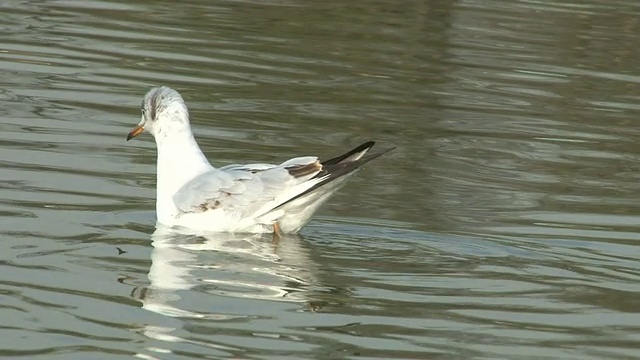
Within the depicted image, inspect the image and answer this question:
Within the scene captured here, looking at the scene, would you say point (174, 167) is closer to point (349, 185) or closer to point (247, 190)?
point (247, 190)

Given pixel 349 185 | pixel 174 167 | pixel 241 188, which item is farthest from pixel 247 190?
pixel 349 185

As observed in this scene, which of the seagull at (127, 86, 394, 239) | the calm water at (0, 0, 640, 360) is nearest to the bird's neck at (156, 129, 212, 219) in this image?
the seagull at (127, 86, 394, 239)

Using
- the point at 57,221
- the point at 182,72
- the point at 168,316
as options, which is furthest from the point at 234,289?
the point at 182,72

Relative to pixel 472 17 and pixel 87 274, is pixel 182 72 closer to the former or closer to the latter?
pixel 472 17

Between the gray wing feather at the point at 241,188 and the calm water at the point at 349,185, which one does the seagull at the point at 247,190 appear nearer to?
the gray wing feather at the point at 241,188

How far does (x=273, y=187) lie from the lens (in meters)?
10.4

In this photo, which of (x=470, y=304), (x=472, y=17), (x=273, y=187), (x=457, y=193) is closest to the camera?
(x=470, y=304)

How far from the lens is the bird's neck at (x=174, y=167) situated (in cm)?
1084

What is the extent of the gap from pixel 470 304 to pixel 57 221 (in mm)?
2988

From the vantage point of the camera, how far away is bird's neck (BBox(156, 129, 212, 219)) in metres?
10.8

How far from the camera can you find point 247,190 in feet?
34.6

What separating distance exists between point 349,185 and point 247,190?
2.03 m

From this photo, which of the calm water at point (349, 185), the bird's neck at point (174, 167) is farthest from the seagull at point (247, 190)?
the calm water at point (349, 185)

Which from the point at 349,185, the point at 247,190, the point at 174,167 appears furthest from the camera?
the point at 349,185
